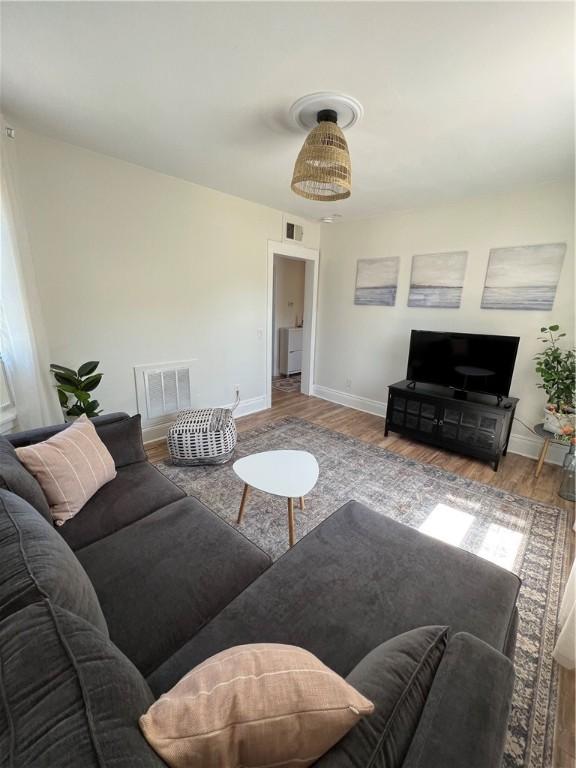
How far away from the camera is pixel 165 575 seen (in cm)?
117

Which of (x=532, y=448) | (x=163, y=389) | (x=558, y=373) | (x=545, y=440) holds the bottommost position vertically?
(x=532, y=448)

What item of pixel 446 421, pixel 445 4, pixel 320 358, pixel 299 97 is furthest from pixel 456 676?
pixel 320 358

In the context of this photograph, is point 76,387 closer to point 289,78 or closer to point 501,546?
point 289,78

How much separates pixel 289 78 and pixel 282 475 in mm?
2069

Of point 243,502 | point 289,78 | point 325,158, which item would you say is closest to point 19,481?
point 243,502

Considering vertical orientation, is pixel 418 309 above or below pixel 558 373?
above

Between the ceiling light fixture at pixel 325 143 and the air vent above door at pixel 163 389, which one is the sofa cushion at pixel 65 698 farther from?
the air vent above door at pixel 163 389

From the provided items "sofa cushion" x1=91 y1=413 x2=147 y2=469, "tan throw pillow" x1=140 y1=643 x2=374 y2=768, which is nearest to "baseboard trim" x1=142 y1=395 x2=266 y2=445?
"sofa cushion" x1=91 y1=413 x2=147 y2=469

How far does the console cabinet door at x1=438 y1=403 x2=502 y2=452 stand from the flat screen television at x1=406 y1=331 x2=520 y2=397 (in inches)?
10.6

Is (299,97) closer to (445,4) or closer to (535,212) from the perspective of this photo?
(445,4)

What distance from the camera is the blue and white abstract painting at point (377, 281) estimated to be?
3.81m

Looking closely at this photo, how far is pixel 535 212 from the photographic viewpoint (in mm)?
2816

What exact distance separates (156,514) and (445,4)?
233 centimetres

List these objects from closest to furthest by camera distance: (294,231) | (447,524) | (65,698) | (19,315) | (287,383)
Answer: (65,698), (19,315), (447,524), (294,231), (287,383)
